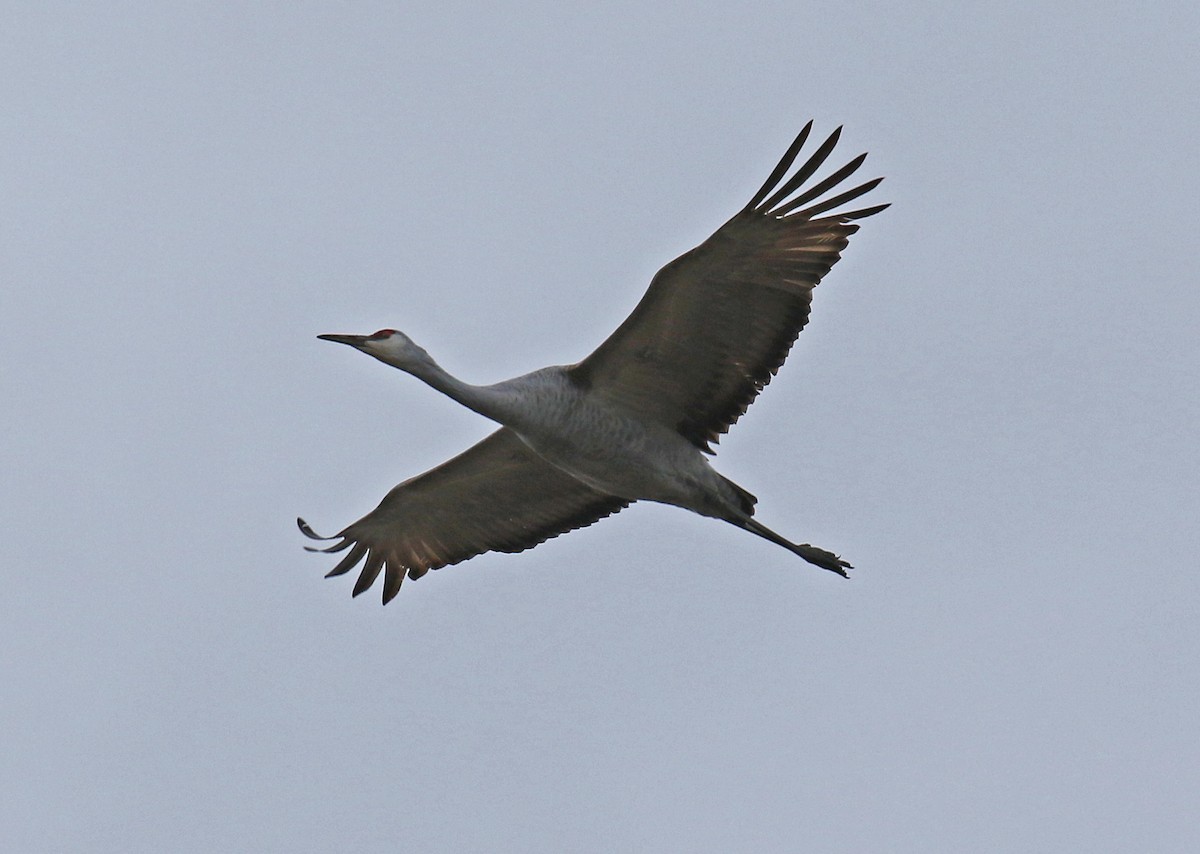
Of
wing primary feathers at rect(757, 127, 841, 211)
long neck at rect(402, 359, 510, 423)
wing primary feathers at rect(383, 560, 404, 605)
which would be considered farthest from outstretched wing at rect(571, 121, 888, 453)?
wing primary feathers at rect(383, 560, 404, 605)

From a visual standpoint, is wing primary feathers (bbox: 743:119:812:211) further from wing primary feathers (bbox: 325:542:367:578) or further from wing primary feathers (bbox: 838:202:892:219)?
wing primary feathers (bbox: 325:542:367:578)

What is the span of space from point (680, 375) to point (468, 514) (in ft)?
10.1

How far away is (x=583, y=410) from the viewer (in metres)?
16.7

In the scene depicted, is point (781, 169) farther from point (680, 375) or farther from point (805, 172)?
point (680, 375)

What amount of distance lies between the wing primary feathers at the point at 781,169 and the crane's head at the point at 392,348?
3118 mm

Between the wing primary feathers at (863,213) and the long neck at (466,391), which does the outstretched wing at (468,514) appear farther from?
the wing primary feathers at (863,213)

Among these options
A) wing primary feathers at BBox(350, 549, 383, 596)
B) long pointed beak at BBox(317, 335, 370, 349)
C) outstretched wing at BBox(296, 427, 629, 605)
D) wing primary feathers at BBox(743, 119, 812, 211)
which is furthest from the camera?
wing primary feathers at BBox(350, 549, 383, 596)

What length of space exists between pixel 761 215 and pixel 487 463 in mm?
3820

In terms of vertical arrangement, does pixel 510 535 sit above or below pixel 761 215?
below

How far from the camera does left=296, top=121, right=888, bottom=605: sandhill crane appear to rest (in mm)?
16125

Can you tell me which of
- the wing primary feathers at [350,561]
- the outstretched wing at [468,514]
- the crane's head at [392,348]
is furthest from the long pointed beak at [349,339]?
the wing primary feathers at [350,561]

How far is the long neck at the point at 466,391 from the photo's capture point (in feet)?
52.9

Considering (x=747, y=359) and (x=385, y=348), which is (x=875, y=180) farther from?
(x=385, y=348)

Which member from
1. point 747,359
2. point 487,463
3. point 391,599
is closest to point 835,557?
point 747,359
